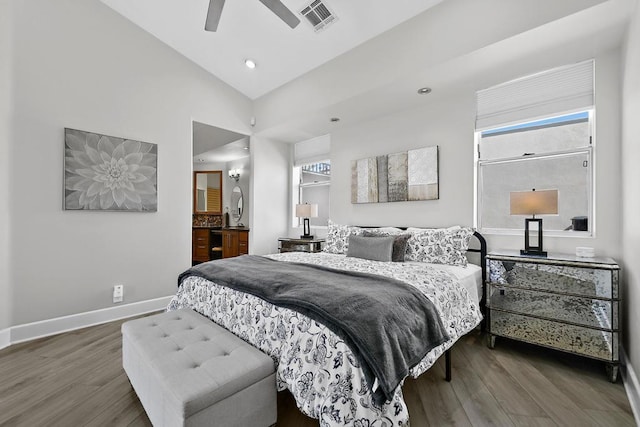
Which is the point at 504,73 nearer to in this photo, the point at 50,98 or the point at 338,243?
the point at 338,243

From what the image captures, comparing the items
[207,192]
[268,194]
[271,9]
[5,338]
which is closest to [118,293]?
[5,338]

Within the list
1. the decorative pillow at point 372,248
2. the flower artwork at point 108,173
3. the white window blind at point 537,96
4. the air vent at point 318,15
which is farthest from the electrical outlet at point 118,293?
the white window blind at point 537,96

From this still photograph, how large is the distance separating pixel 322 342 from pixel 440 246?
1.99 m

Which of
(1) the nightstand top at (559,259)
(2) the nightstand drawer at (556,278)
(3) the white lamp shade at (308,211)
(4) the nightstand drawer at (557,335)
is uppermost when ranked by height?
(3) the white lamp shade at (308,211)

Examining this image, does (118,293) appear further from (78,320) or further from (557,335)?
(557,335)

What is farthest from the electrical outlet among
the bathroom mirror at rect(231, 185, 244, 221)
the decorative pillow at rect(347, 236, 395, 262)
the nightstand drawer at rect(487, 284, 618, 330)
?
the nightstand drawer at rect(487, 284, 618, 330)

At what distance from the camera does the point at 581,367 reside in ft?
7.85

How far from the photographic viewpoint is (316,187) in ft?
17.5

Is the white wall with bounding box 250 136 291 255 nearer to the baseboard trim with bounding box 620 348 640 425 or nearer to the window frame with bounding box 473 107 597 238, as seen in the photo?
the window frame with bounding box 473 107 597 238

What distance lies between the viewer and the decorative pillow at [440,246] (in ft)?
9.80

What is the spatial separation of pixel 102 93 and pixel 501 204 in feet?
14.9

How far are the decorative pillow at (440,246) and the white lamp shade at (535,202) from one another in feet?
1.64


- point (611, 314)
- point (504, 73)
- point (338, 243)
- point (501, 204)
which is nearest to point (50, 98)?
point (338, 243)

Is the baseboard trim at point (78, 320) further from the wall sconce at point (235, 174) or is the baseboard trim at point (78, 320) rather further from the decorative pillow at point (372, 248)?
the wall sconce at point (235, 174)
